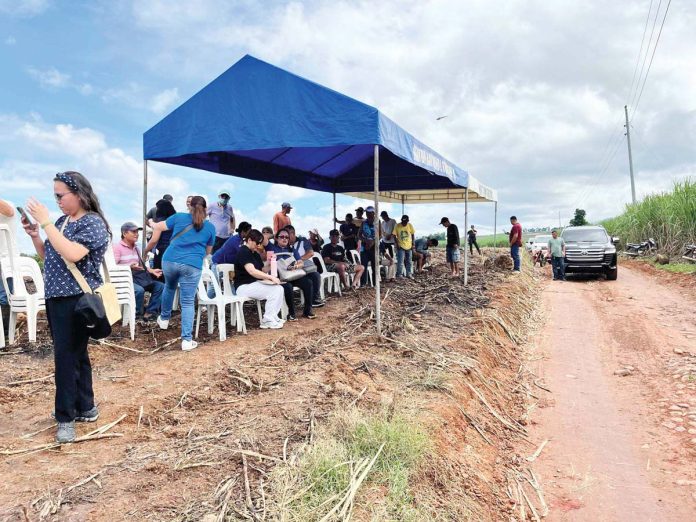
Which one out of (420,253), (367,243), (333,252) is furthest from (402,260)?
(333,252)

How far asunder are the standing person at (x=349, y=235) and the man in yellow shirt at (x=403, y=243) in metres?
1.31

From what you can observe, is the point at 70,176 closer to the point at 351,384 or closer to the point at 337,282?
the point at 351,384

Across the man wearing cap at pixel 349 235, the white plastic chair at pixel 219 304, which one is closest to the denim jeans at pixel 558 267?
the man wearing cap at pixel 349 235

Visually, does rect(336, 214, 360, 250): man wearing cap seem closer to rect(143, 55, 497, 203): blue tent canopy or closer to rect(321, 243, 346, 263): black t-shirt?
rect(321, 243, 346, 263): black t-shirt

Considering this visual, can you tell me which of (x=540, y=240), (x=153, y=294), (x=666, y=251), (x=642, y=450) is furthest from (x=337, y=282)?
(x=540, y=240)

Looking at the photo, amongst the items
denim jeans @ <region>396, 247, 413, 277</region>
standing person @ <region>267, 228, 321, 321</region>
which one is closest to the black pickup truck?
denim jeans @ <region>396, 247, 413, 277</region>

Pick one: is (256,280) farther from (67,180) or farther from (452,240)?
(452,240)

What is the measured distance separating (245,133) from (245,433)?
190 inches

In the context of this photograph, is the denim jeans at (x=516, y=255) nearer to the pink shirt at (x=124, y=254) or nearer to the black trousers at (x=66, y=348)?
the pink shirt at (x=124, y=254)

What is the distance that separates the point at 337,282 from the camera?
36.2ft

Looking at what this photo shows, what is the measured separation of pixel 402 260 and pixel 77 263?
36.9 ft

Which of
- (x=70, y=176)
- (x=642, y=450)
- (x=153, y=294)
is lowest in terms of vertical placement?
(x=642, y=450)

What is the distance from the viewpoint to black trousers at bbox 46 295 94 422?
346 centimetres

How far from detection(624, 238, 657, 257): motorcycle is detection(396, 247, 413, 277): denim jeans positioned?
50.6ft
